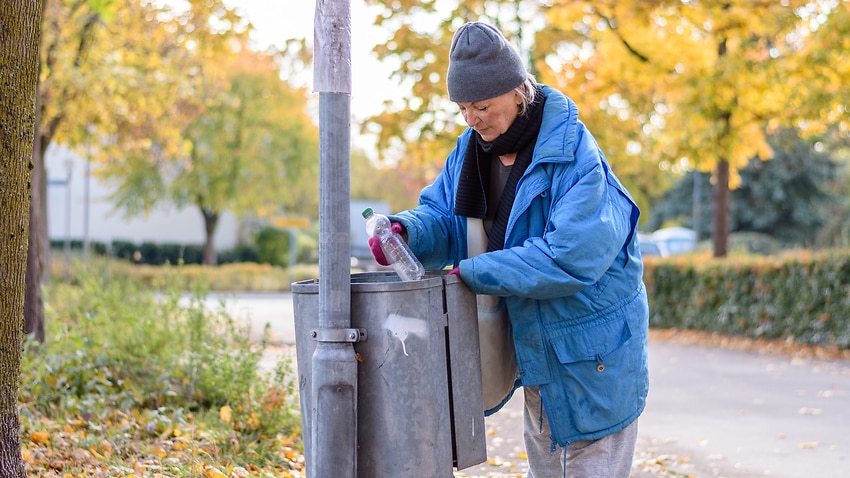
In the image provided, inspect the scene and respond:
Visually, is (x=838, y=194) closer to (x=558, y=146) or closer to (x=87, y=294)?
(x=87, y=294)

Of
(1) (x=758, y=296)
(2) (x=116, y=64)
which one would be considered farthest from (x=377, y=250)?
(2) (x=116, y=64)

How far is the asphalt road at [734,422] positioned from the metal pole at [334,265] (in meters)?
2.85

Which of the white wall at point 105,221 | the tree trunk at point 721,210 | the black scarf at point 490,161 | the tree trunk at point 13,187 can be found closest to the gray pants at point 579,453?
the black scarf at point 490,161

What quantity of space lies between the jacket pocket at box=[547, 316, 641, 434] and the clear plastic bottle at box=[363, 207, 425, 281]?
50cm

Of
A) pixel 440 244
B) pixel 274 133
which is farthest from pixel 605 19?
pixel 274 133

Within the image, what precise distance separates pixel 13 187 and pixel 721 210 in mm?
14069

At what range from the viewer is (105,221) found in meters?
43.3

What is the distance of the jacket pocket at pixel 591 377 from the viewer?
3.00 metres

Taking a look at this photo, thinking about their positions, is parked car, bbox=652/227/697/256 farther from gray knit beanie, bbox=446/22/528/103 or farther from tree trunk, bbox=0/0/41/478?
gray knit beanie, bbox=446/22/528/103

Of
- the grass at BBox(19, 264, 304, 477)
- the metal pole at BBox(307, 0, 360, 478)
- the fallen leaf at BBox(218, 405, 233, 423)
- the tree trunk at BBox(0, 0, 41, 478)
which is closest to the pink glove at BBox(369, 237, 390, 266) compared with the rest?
the metal pole at BBox(307, 0, 360, 478)

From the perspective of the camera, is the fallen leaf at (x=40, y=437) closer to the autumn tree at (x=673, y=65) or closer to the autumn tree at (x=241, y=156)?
the autumn tree at (x=673, y=65)

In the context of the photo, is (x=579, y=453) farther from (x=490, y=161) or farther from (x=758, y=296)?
(x=758, y=296)

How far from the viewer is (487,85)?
117 inches

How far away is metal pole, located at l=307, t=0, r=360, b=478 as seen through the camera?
8.83 ft
